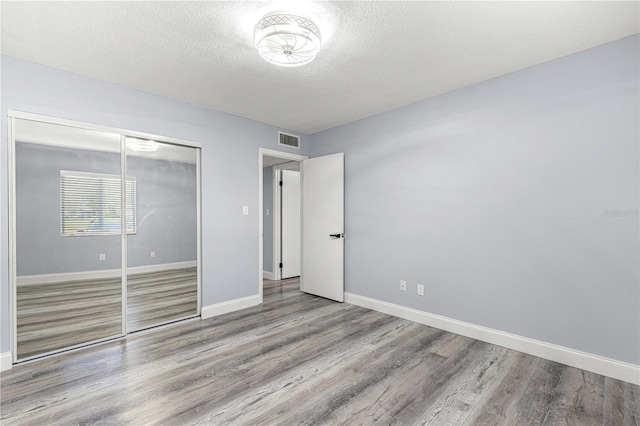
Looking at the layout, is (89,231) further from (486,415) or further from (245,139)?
(486,415)

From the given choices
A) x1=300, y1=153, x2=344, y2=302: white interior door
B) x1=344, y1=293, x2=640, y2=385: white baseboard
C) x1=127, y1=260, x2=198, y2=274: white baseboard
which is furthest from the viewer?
x1=300, y1=153, x2=344, y2=302: white interior door

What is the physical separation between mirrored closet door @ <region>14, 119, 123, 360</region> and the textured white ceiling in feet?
2.44

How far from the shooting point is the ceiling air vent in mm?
4458

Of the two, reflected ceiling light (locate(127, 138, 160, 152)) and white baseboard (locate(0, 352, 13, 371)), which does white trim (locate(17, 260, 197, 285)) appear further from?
reflected ceiling light (locate(127, 138, 160, 152))

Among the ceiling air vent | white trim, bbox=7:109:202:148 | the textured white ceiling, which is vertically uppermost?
the textured white ceiling

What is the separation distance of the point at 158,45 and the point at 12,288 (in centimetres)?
237

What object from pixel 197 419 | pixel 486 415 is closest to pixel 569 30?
pixel 486 415

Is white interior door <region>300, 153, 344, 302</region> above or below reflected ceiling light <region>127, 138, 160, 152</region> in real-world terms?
below

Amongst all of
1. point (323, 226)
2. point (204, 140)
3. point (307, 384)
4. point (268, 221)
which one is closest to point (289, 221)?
point (268, 221)

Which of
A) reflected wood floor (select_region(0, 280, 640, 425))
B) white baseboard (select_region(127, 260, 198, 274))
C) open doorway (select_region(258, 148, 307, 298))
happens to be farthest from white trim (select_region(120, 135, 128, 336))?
open doorway (select_region(258, 148, 307, 298))

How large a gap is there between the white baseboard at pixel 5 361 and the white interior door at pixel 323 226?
10.8ft

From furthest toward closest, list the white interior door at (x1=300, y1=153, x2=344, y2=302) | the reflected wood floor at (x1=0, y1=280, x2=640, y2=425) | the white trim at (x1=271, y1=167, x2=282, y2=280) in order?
the white trim at (x1=271, y1=167, x2=282, y2=280)
the white interior door at (x1=300, y1=153, x2=344, y2=302)
the reflected wood floor at (x1=0, y1=280, x2=640, y2=425)

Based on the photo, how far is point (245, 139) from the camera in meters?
4.03

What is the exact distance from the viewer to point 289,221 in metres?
5.76
